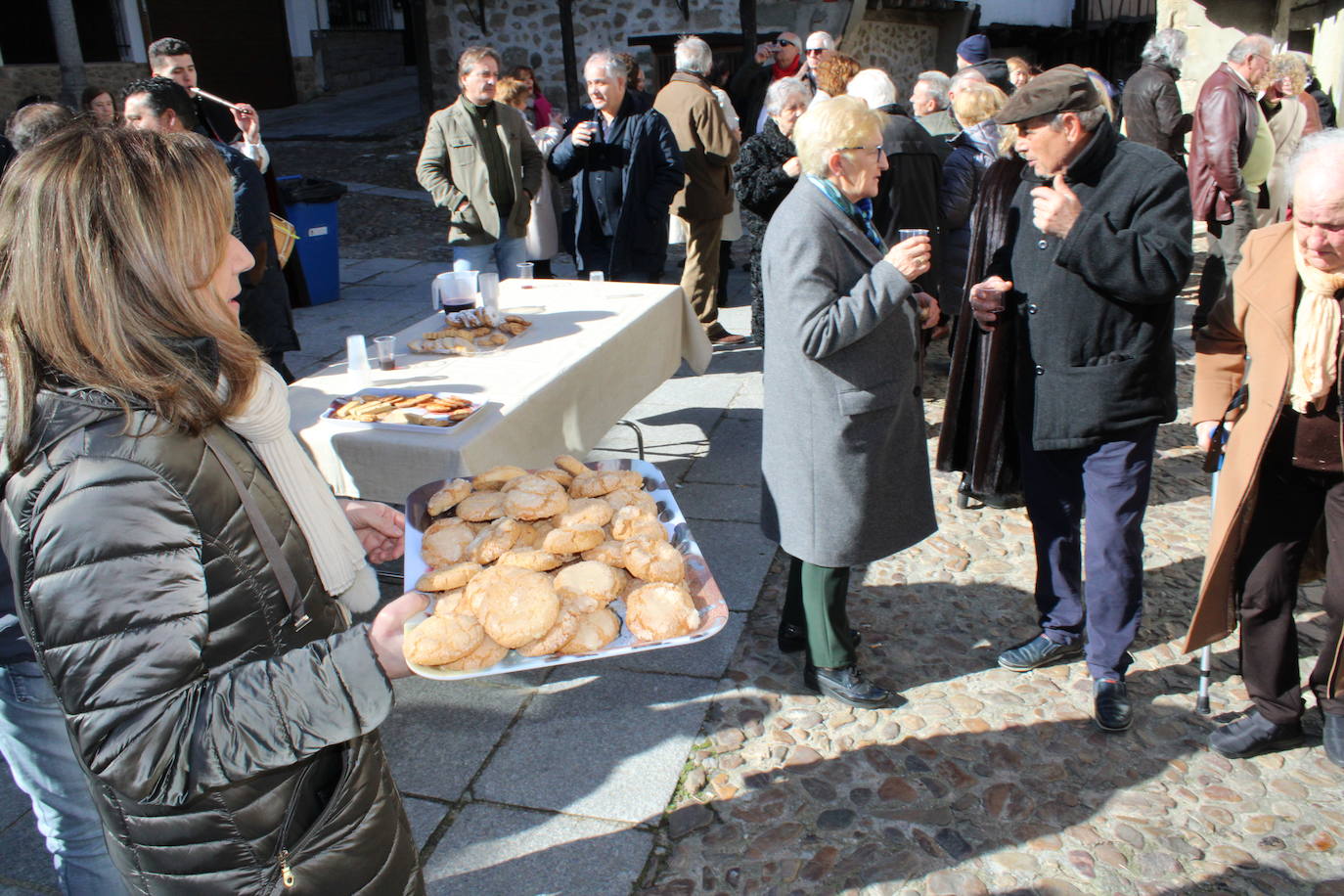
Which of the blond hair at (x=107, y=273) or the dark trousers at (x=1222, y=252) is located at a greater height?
the blond hair at (x=107, y=273)

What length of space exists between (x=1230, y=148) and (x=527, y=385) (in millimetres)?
5071

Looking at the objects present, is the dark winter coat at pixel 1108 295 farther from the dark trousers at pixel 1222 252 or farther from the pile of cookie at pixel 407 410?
the dark trousers at pixel 1222 252

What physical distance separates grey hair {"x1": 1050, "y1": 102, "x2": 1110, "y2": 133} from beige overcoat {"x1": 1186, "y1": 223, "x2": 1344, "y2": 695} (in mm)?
549

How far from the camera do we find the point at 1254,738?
300cm

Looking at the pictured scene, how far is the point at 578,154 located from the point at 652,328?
215cm

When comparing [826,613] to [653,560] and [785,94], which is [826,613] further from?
[785,94]

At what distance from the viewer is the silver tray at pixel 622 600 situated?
1.83m

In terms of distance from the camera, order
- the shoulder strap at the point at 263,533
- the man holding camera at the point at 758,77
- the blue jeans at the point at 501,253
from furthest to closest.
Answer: the man holding camera at the point at 758,77
the blue jeans at the point at 501,253
the shoulder strap at the point at 263,533

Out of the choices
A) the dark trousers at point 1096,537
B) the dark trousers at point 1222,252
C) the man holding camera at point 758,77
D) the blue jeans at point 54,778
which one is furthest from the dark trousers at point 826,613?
the man holding camera at point 758,77

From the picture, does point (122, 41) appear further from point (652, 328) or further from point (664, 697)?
point (664, 697)

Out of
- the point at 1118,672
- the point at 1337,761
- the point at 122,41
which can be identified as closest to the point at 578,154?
the point at 1118,672

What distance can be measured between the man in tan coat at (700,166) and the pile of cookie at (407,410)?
3.72 metres

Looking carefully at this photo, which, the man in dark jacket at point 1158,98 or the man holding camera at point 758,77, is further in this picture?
the man holding camera at point 758,77

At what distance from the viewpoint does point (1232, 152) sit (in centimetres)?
615
